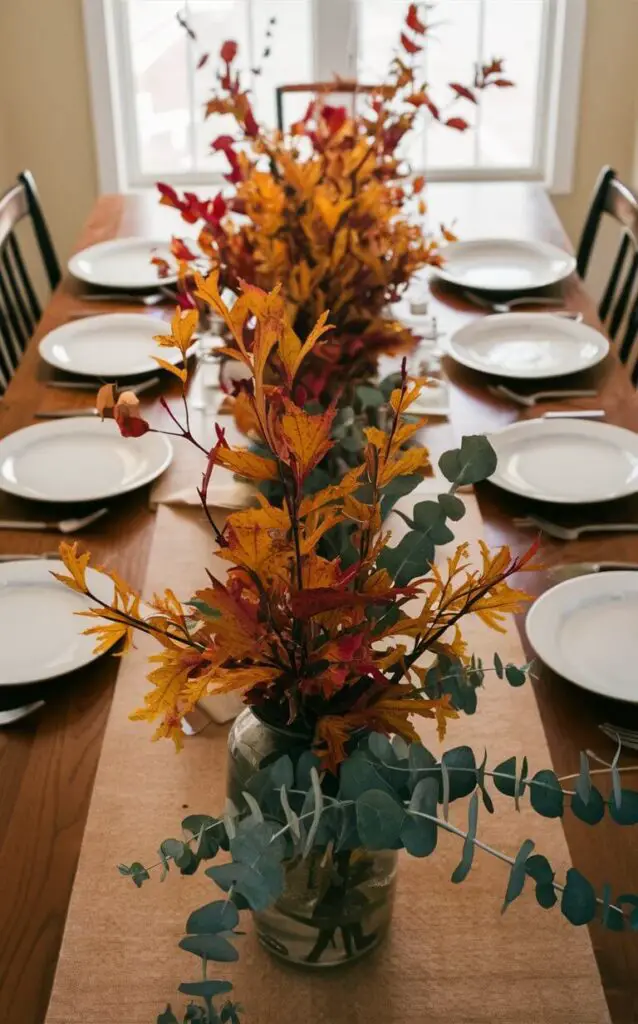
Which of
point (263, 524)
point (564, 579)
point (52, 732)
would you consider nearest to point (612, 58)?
point (564, 579)

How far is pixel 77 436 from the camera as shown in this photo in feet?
5.61

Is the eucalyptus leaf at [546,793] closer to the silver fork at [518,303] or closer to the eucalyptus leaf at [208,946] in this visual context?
the eucalyptus leaf at [208,946]

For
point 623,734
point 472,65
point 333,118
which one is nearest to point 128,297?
point 333,118

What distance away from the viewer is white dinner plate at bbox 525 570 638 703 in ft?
3.92

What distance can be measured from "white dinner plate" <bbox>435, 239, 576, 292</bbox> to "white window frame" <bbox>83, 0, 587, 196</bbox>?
1.19 m

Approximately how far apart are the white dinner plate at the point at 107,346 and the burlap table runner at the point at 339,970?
0.93m

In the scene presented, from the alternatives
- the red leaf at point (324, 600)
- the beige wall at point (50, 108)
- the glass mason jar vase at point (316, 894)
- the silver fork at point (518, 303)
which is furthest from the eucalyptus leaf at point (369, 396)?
the beige wall at point (50, 108)

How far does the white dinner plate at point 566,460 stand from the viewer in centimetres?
154

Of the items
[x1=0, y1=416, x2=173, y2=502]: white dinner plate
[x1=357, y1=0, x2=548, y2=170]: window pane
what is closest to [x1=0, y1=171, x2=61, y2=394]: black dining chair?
[x1=0, y1=416, x2=173, y2=502]: white dinner plate

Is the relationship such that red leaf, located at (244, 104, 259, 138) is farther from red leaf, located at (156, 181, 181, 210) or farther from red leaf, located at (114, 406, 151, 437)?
red leaf, located at (114, 406, 151, 437)

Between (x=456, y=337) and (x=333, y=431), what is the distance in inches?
29.7

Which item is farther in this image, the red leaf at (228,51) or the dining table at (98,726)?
the red leaf at (228,51)

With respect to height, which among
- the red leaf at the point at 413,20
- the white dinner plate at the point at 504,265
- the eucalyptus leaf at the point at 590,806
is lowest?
the white dinner plate at the point at 504,265

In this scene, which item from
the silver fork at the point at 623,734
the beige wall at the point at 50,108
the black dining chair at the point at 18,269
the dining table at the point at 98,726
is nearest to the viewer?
the dining table at the point at 98,726
